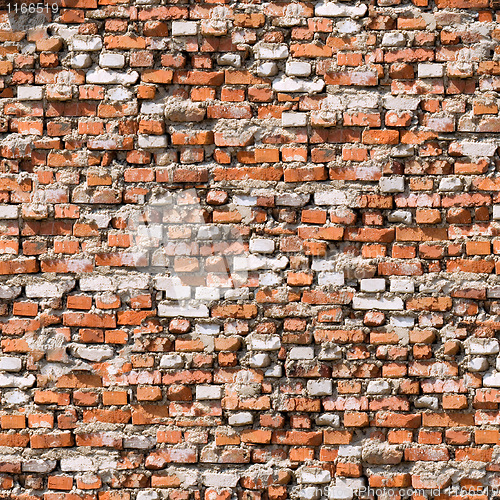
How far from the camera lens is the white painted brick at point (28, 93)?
2473 millimetres

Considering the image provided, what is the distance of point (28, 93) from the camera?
247 centimetres

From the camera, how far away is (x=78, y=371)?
242cm

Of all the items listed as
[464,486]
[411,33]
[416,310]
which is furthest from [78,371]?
[411,33]

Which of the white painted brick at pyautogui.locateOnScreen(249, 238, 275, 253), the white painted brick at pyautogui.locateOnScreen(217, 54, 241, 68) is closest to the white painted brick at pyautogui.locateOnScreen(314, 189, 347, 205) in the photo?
the white painted brick at pyautogui.locateOnScreen(249, 238, 275, 253)

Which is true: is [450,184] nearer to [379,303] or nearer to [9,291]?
[379,303]

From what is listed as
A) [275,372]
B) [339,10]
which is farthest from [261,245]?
[339,10]

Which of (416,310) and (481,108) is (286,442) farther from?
(481,108)

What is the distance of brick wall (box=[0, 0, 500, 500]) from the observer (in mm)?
2383

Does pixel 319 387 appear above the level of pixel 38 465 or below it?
above

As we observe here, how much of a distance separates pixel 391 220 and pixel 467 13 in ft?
3.19

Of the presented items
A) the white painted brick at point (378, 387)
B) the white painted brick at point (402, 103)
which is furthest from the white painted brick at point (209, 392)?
the white painted brick at point (402, 103)

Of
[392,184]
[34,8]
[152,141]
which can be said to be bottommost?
[392,184]

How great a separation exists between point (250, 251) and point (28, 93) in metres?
1.22

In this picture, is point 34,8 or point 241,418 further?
point 34,8
